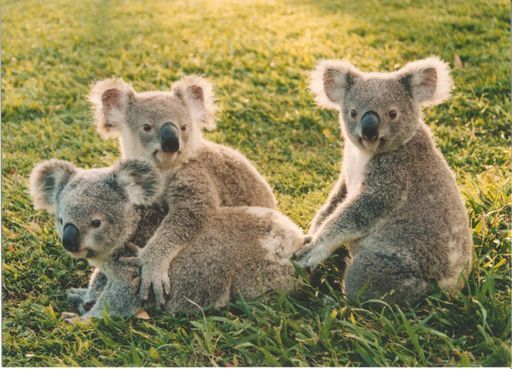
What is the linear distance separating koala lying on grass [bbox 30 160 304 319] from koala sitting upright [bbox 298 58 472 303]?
0.28m

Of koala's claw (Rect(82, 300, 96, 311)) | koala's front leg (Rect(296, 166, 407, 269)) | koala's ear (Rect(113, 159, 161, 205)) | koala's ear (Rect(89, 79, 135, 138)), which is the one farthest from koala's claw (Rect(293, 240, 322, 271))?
koala's ear (Rect(89, 79, 135, 138))

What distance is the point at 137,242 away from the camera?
4.13m

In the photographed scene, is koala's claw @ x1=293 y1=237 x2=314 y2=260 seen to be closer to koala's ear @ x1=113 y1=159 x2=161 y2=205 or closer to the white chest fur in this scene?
the white chest fur

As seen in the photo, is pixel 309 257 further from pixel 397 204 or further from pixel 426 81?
pixel 426 81

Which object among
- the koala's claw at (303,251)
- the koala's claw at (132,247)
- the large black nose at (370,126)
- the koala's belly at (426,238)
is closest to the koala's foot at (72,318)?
the koala's claw at (132,247)

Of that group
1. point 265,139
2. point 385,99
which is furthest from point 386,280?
point 265,139

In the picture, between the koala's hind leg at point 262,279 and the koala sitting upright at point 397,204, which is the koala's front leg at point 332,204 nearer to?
the koala sitting upright at point 397,204

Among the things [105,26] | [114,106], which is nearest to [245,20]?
[105,26]

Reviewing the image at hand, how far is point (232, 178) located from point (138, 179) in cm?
88

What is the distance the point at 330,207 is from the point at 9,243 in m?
2.43

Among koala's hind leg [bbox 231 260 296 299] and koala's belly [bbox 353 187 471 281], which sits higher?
koala's belly [bbox 353 187 471 281]

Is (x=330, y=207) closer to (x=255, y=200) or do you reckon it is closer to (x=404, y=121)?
(x=255, y=200)

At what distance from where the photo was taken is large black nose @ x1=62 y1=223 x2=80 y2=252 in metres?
3.62

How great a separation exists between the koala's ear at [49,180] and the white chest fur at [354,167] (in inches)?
69.8
